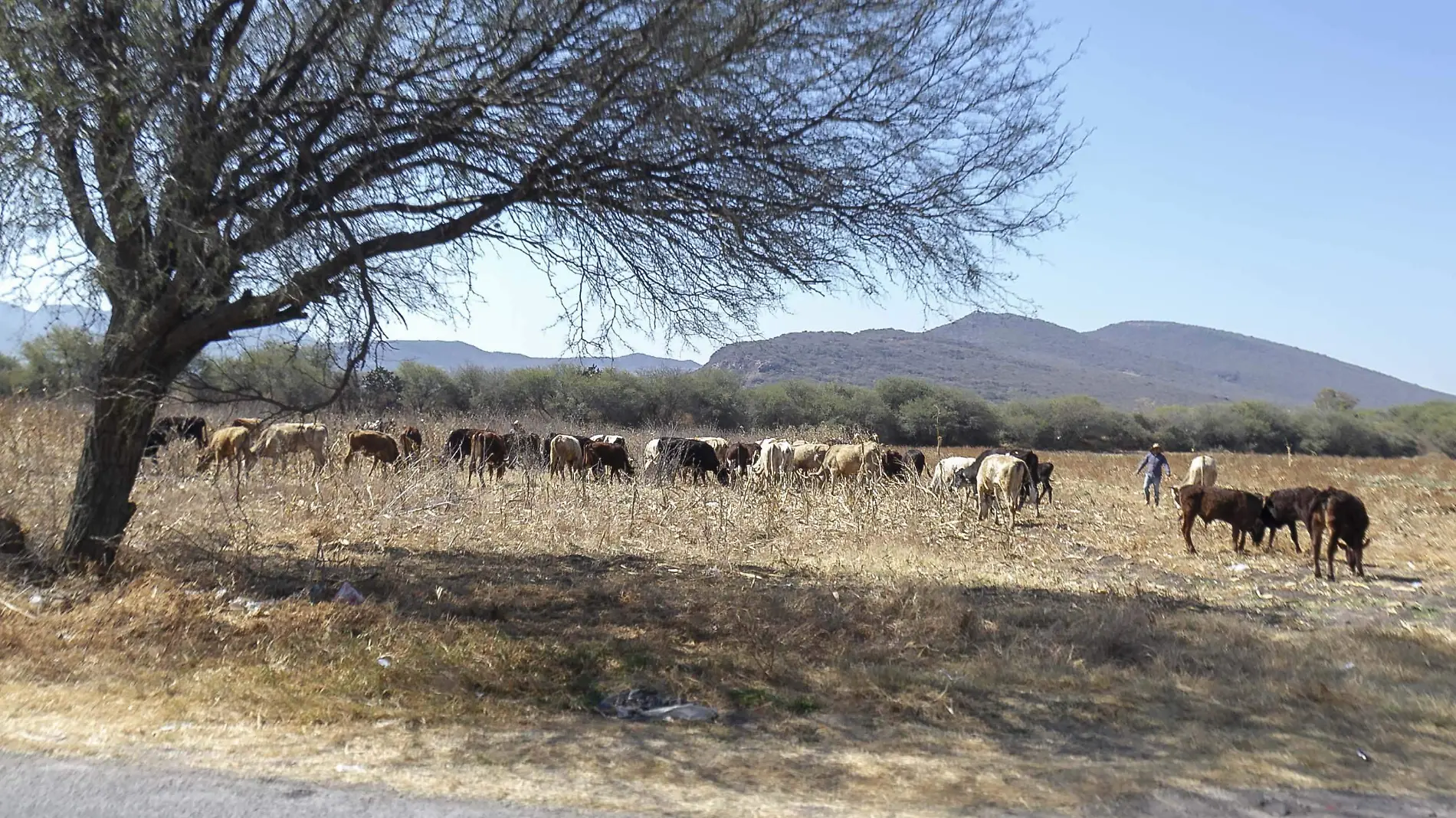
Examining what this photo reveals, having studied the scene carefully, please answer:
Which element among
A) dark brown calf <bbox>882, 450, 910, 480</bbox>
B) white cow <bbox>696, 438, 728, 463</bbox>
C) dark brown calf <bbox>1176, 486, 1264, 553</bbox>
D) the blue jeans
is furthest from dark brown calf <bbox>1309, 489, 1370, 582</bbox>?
white cow <bbox>696, 438, 728, 463</bbox>

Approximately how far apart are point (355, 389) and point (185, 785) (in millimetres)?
4619

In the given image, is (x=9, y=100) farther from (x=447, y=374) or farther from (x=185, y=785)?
(x=447, y=374)

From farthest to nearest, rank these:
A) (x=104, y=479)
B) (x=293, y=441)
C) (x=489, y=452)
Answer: (x=489, y=452), (x=293, y=441), (x=104, y=479)

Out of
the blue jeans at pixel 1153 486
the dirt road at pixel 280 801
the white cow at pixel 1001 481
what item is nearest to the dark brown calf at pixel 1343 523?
the white cow at pixel 1001 481

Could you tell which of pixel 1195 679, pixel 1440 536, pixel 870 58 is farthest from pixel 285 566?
pixel 1440 536

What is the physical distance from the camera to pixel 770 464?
25.4m

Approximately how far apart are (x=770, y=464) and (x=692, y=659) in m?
17.3

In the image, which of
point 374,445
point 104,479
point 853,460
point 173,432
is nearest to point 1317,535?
point 853,460

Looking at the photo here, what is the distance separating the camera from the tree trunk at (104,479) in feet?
30.2

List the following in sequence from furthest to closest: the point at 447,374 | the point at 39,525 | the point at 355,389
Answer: the point at 447,374 → the point at 39,525 → the point at 355,389

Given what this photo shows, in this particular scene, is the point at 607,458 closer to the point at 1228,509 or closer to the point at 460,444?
the point at 460,444

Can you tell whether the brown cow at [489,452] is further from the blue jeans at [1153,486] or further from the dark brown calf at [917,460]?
the blue jeans at [1153,486]

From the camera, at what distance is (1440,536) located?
18484 mm

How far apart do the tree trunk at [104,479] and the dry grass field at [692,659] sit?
306 millimetres
